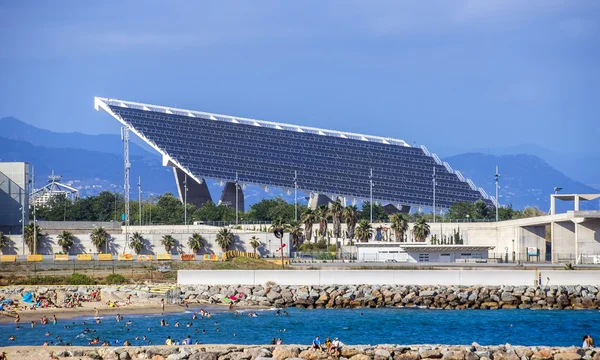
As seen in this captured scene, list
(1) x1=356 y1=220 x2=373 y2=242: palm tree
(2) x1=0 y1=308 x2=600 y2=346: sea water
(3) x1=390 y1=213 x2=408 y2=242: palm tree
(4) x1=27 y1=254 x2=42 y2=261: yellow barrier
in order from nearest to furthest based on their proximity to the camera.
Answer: (2) x1=0 y1=308 x2=600 y2=346: sea water → (4) x1=27 y1=254 x2=42 y2=261: yellow barrier → (1) x1=356 y1=220 x2=373 y2=242: palm tree → (3) x1=390 y1=213 x2=408 y2=242: palm tree

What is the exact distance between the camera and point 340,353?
115 feet

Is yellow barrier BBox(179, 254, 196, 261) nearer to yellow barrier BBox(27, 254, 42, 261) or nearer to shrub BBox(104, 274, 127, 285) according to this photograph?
yellow barrier BBox(27, 254, 42, 261)

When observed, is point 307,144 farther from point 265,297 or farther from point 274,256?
point 265,297

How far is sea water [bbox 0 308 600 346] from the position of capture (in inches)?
1706

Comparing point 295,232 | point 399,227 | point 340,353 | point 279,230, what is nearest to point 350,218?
point 399,227

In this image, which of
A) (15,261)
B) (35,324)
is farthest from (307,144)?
(35,324)

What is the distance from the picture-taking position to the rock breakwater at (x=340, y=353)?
3453cm

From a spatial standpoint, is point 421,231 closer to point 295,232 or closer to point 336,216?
point 336,216

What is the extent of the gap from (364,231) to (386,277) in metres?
31.4

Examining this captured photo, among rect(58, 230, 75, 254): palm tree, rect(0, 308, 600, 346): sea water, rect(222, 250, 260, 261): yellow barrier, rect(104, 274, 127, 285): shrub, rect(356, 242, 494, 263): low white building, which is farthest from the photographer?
rect(58, 230, 75, 254): palm tree

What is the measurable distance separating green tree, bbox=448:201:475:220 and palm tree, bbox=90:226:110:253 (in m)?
43.2

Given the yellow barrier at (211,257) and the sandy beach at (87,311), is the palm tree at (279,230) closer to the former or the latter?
the yellow barrier at (211,257)

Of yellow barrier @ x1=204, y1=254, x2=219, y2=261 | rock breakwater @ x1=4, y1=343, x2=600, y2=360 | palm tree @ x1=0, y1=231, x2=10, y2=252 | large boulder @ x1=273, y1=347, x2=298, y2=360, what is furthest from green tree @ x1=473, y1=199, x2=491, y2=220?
large boulder @ x1=273, y1=347, x2=298, y2=360

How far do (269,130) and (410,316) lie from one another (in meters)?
78.3
